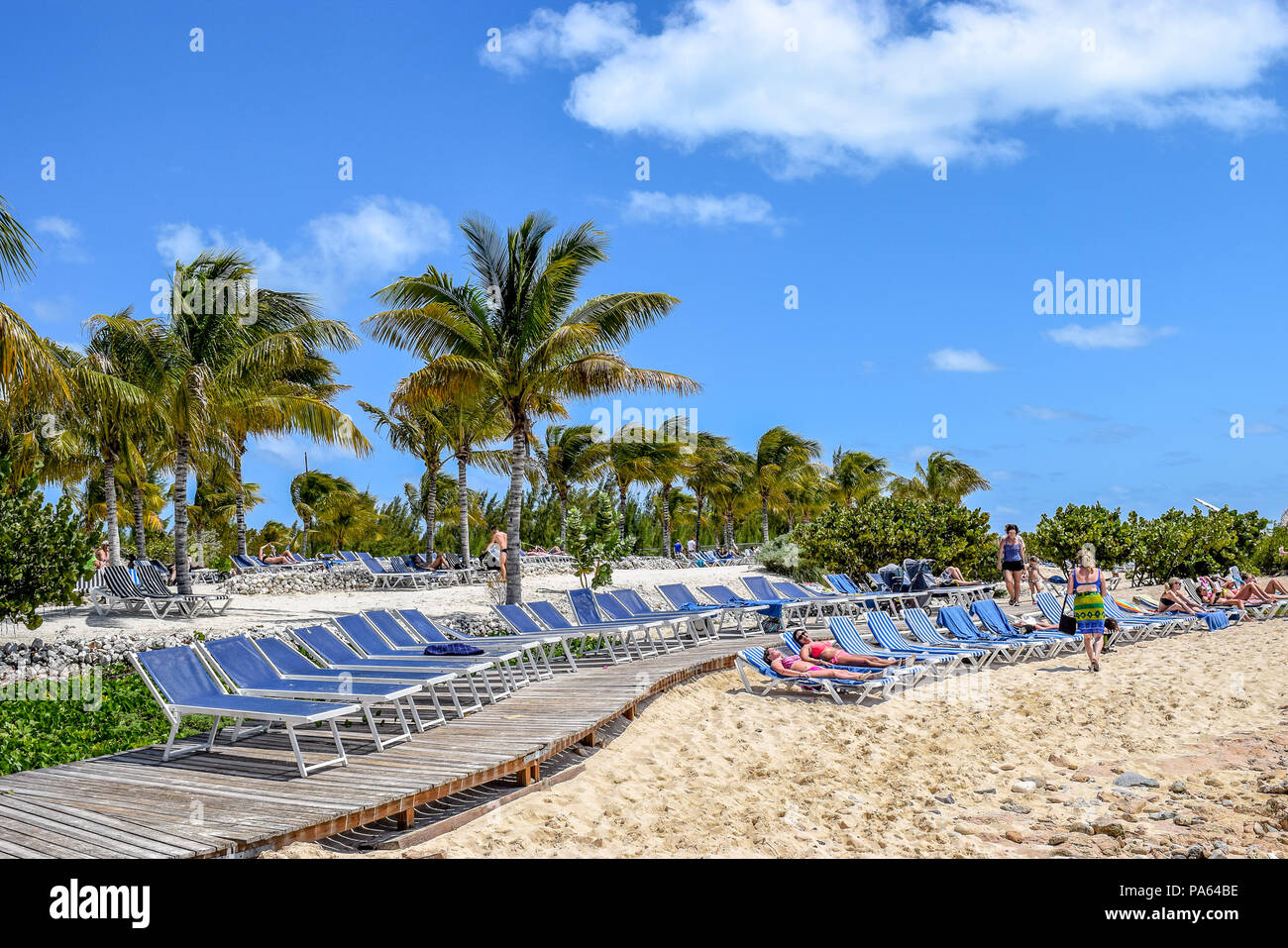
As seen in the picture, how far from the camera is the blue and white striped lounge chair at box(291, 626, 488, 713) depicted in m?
7.73

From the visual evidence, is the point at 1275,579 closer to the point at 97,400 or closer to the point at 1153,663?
the point at 1153,663

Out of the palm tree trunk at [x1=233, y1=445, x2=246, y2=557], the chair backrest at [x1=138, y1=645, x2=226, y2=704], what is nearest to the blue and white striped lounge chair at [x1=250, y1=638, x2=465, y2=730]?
the chair backrest at [x1=138, y1=645, x2=226, y2=704]

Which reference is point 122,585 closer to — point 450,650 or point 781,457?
point 450,650

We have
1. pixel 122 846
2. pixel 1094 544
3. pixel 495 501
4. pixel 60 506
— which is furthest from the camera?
pixel 495 501

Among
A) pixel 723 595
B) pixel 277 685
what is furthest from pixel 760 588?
pixel 277 685

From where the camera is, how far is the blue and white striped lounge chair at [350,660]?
7734 mm

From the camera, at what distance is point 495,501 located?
4078cm

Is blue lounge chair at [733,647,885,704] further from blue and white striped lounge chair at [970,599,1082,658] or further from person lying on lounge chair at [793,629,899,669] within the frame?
blue and white striped lounge chair at [970,599,1082,658]

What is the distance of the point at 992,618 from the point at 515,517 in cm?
783

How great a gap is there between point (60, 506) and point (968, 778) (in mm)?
11191

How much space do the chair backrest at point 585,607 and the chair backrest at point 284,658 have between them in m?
4.76

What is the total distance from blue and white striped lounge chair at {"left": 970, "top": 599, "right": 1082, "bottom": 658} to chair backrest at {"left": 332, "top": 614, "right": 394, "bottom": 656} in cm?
834
